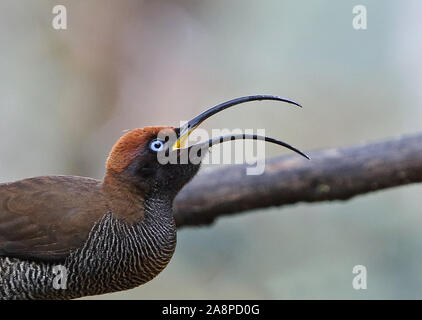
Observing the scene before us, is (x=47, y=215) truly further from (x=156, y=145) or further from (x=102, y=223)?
(x=156, y=145)

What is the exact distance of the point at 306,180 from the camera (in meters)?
4.53

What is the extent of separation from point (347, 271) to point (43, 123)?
351 centimetres

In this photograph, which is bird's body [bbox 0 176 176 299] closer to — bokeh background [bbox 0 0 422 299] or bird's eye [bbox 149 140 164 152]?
bird's eye [bbox 149 140 164 152]

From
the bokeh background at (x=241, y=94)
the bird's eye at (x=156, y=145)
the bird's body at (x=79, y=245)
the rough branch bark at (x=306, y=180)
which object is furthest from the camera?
the bokeh background at (x=241, y=94)

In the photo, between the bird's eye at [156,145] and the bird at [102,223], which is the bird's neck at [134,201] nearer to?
the bird at [102,223]

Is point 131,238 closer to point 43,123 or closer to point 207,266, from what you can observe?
point 207,266

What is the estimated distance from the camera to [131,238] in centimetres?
286

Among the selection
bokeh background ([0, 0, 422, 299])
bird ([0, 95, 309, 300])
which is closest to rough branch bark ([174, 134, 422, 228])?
bird ([0, 95, 309, 300])

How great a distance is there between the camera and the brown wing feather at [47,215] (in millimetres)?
2885

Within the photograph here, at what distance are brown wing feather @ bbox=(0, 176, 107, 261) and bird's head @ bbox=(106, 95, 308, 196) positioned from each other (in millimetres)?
167

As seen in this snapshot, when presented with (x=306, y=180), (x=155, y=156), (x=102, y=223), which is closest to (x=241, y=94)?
(x=306, y=180)

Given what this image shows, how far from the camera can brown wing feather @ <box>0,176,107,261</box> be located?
2885 mm

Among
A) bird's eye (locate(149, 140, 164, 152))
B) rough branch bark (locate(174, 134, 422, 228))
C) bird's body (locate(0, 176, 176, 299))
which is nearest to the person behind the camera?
bird's body (locate(0, 176, 176, 299))

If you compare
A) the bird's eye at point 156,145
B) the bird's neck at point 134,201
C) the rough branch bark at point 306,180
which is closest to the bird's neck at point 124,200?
the bird's neck at point 134,201
